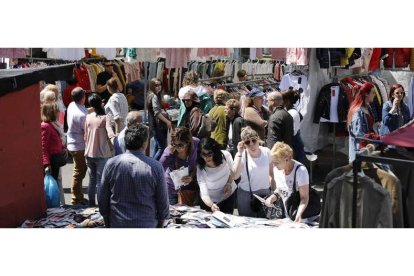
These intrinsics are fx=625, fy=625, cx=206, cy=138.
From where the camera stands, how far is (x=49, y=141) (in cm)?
568

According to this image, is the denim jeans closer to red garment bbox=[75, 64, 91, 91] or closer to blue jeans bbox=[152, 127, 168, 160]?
blue jeans bbox=[152, 127, 168, 160]

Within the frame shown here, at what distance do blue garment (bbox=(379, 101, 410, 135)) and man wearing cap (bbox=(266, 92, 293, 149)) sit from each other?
1.18m

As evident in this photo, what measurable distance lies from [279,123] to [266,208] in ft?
4.74

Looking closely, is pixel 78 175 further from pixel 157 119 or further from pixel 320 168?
pixel 320 168

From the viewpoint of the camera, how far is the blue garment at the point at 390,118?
6.62 meters

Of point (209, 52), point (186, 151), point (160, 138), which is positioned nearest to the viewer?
point (186, 151)

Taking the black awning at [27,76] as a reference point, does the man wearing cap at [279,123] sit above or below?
below

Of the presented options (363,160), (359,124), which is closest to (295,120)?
(359,124)

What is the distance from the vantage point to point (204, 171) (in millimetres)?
4734

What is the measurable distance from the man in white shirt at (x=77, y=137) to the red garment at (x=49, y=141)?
45cm

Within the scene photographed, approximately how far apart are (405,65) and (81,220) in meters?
5.00

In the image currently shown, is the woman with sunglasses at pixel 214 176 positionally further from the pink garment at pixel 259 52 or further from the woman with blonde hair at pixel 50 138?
the pink garment at pixel 259 52

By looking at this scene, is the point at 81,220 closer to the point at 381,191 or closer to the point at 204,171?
the point at 204,171

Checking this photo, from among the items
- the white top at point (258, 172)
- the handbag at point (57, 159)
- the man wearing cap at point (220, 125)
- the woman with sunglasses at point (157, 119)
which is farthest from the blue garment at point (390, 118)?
the handbag at point (57, 159)
